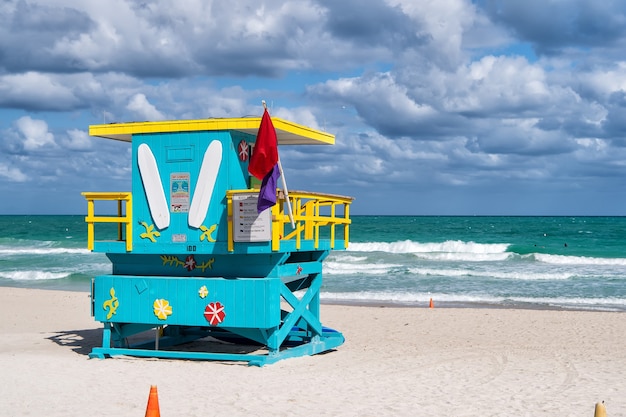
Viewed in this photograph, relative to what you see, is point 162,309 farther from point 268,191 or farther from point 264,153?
point 264,153

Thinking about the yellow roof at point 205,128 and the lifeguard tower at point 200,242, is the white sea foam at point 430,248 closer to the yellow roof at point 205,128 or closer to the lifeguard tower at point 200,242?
the yellow roof at point 205,128

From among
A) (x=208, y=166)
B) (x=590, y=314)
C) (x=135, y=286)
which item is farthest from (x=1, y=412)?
(x=590, y=314)

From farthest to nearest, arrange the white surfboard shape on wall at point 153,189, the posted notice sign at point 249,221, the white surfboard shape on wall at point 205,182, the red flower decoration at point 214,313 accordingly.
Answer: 1. the white surfboard shape on wall at point 153,189
2. the white surfboard shape on wall at point 205,182
3. the red flower decoration at point 214,313
4. the posted notice sign at point 249,221

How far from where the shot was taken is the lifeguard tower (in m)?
11.7

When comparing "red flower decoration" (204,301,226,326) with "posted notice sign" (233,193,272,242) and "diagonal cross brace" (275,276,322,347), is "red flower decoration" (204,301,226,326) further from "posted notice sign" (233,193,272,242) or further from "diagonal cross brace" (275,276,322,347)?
"posted notice sign" (233,193,272,242)

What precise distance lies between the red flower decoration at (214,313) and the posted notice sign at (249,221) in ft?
3.46

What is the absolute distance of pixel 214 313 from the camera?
11.9 m

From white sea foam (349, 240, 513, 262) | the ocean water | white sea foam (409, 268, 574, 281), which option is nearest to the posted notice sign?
the ocean water

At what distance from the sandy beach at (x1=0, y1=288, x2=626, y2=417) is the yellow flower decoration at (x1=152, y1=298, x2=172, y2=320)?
2.50 ft

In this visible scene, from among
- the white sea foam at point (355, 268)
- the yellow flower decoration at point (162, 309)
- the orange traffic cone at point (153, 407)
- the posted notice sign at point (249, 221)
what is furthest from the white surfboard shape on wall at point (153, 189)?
the white sea foam at point (355, 268)

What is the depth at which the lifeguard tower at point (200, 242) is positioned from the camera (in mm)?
11688

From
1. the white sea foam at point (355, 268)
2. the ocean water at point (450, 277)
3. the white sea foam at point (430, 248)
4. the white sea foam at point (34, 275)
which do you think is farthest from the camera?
the white sea foam at point (430, 248)

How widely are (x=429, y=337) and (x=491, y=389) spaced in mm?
5550

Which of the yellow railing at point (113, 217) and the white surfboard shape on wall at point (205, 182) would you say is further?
the yellow railing at point (113, 217)
